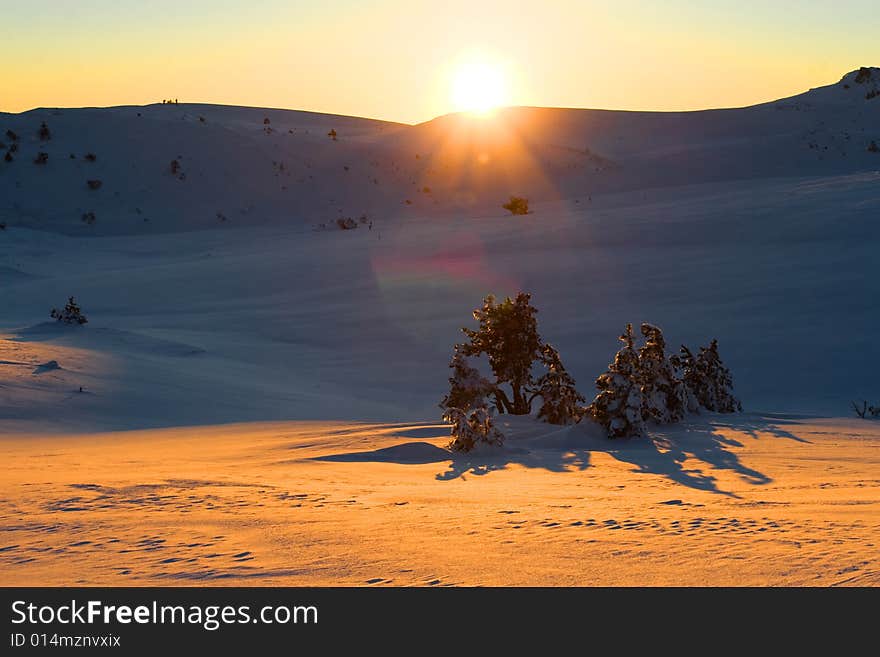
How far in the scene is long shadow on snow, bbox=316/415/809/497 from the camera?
11.3 m

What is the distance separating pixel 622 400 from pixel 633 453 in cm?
120

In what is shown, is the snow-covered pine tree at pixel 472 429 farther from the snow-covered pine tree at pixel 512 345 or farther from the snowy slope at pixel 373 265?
the snowy slope at pixel 373 265

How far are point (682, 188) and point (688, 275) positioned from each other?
1943cm

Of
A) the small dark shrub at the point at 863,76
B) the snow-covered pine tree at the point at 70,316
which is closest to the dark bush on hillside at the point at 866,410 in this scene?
the snow-covered pine tree at the point at 70,316

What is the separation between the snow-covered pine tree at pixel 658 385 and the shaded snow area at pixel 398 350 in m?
0.33

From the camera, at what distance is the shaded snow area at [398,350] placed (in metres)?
6.89

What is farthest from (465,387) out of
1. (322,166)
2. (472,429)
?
(322,166)

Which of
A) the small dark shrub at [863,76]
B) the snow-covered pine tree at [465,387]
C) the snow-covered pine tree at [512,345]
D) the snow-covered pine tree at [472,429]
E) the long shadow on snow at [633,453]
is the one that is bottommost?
the long shadow on snow at [633,453]

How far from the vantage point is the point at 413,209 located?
50906 mm

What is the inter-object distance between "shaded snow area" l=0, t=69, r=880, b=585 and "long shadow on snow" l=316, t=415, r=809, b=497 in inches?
3.4
